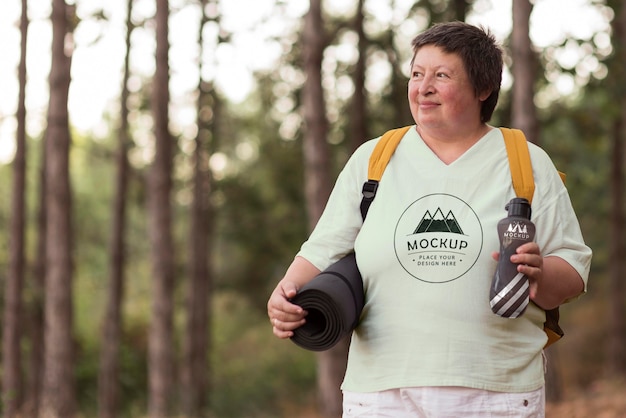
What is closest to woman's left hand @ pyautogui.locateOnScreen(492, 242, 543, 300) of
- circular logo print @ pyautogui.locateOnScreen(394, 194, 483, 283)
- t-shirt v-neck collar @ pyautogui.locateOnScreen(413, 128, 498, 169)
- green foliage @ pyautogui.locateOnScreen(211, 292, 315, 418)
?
circular logo print @ pyautogui.locateOnScreen(394, 194, 483, 283)

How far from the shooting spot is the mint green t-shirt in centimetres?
296

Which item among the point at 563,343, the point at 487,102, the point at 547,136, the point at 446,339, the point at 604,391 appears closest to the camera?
the point at 446,339

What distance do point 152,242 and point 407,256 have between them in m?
12.8

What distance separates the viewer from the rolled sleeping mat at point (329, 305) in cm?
296

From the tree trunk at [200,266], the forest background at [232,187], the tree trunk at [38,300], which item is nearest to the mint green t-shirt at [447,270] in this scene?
the forest background at [232,187]

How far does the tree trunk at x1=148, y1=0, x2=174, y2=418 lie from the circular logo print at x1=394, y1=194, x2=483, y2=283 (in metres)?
11.7

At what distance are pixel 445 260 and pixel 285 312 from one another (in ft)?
1.60

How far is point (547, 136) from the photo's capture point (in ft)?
82.2

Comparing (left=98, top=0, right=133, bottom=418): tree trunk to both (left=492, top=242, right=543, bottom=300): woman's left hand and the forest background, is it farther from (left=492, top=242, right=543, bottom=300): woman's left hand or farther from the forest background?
(left=492, top=242, right=543, bottom=300): woman's left hand

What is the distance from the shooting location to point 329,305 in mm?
2949

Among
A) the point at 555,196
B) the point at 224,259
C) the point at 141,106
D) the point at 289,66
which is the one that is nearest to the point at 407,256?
the point at 555,196

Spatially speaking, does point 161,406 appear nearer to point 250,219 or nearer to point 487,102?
point 250,219

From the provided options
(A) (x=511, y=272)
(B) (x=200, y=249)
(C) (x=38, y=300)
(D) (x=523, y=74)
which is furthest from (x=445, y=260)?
(B) (x=200, y=249)

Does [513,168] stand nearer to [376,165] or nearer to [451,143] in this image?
[451,143]
